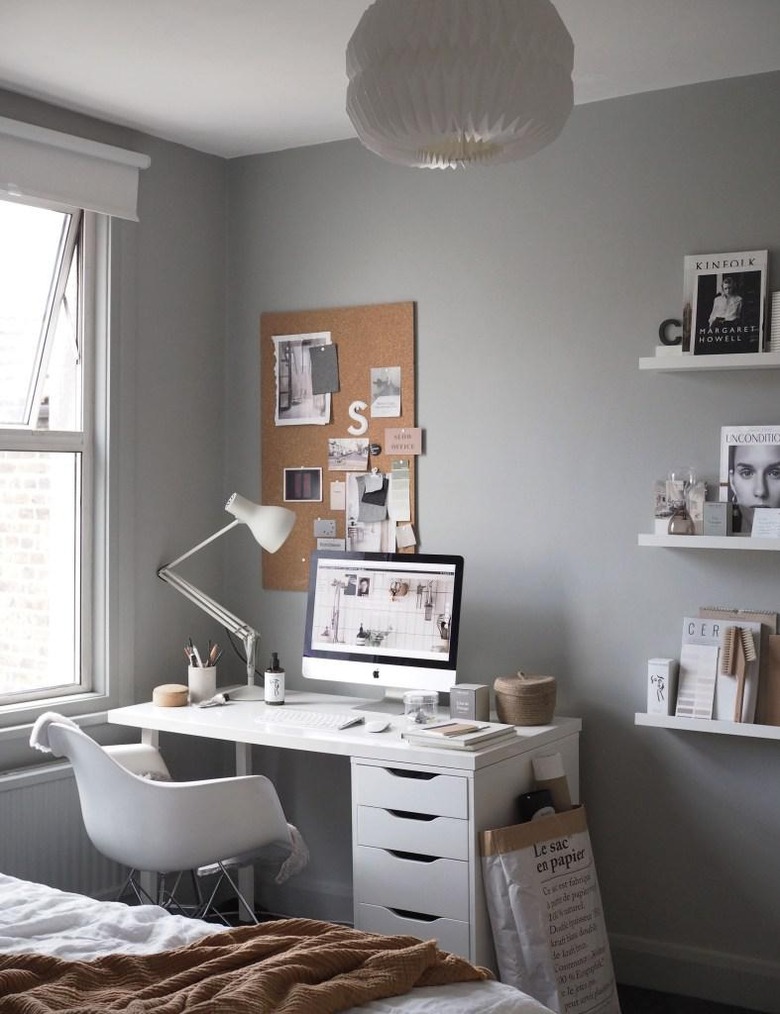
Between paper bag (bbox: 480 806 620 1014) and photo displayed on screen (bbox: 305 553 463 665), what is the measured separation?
607mm

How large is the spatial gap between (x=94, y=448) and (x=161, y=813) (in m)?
1.28

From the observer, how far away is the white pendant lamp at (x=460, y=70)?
1779 millimetres

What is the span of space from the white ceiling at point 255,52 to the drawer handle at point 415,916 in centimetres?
222

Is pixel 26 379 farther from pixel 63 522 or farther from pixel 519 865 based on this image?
pixel 519 865

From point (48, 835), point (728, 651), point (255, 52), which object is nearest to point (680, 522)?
point (728, 651)

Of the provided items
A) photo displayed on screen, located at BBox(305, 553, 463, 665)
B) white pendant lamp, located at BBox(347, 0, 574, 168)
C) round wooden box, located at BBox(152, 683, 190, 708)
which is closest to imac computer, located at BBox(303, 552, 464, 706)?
photo displayed on screen, located at BBox(305, 553, 463, 665)

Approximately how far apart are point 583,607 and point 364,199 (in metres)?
1.50

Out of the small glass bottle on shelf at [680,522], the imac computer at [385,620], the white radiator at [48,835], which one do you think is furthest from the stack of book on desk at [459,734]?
the white radiator at [48,835]

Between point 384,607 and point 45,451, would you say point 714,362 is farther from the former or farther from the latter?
point 45,451

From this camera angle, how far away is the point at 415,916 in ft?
10.0

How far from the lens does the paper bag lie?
296 centimetres

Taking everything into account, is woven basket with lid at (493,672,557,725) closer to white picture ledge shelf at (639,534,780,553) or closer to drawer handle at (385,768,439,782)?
drawer handle at (385,768,439,782)

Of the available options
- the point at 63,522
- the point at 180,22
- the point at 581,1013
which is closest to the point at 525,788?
the point at 581,1013

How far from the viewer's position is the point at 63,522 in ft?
12.2
